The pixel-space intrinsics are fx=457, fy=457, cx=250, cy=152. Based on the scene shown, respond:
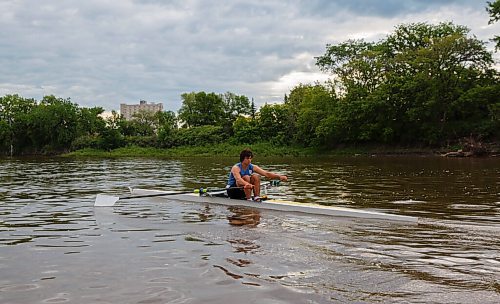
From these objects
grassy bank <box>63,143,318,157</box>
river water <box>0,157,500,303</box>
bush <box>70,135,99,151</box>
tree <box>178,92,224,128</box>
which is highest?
tree <box>178,92,224,128</box>

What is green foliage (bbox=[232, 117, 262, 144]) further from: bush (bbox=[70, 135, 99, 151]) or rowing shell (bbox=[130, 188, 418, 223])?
rowing shell (bbox=[130, 188, 418, 223])

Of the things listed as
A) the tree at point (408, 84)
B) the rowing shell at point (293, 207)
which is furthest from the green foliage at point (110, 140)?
the rowing shell at point (293, 207)

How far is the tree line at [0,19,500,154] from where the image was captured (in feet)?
162

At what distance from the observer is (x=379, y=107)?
177 ft

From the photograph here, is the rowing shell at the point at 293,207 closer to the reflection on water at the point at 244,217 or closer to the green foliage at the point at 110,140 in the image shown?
the reflection on water at the point at 244,217

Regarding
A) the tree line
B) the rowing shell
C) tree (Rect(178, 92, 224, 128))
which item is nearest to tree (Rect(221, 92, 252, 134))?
tree (Rect(178, 92, 224, 128))

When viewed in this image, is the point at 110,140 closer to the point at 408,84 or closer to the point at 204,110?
the point at 204,110

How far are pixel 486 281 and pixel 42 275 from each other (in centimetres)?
541

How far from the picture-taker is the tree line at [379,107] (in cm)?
4934

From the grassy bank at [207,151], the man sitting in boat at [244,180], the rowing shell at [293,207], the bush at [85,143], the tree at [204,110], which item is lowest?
the rowing shell at [293,207]

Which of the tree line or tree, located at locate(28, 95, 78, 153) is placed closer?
the tree line

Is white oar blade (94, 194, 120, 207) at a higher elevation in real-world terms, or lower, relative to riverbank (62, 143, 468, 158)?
lower

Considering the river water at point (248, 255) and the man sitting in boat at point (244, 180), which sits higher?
the man sitting in boat at point (244, 180)

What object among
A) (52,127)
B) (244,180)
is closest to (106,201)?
(244,180)
